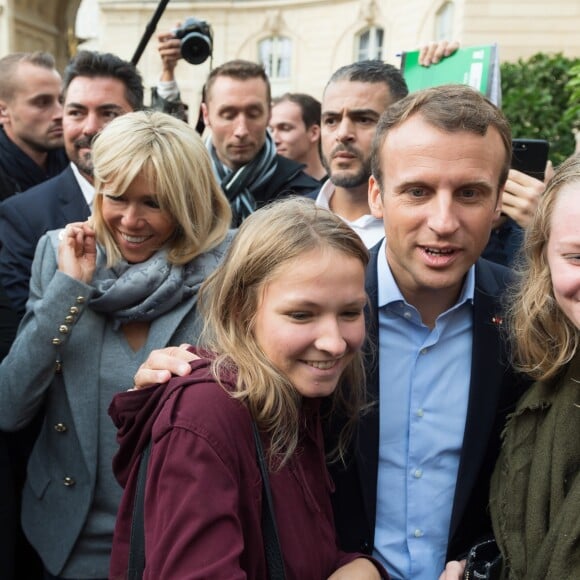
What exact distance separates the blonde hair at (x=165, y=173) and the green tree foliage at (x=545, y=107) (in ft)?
26.8

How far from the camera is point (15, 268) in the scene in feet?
9.33

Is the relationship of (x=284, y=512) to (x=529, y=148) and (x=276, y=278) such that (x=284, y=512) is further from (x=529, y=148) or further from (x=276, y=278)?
(x=529, y=148)

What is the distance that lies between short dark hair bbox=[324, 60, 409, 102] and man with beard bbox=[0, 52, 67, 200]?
1.82m

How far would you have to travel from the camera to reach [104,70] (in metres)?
3.63

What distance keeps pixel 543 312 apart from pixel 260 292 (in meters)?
0.77

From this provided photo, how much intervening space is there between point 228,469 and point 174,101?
3.56 meters

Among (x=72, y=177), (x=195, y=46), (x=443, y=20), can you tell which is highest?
(x=443, y=20)

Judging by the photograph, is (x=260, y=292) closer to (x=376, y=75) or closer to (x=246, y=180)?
(x=376, y=75)

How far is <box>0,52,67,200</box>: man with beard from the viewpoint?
4391 millimetres

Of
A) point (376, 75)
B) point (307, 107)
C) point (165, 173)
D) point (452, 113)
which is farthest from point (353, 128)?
point (307, 107)

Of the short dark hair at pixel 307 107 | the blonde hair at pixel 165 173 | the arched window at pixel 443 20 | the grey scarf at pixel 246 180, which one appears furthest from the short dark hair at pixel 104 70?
the arched window at pixel 443 20

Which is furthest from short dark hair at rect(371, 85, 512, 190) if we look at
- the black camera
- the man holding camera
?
the black camera

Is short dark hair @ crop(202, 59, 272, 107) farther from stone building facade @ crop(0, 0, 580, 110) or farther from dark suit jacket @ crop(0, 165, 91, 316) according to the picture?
stone building facade @ crop(0, 0, 580, 110)

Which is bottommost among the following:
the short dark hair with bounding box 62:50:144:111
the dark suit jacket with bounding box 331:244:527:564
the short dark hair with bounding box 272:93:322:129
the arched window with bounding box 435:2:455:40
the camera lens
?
the dark suit jacket with bounding box 331:244:527:564
